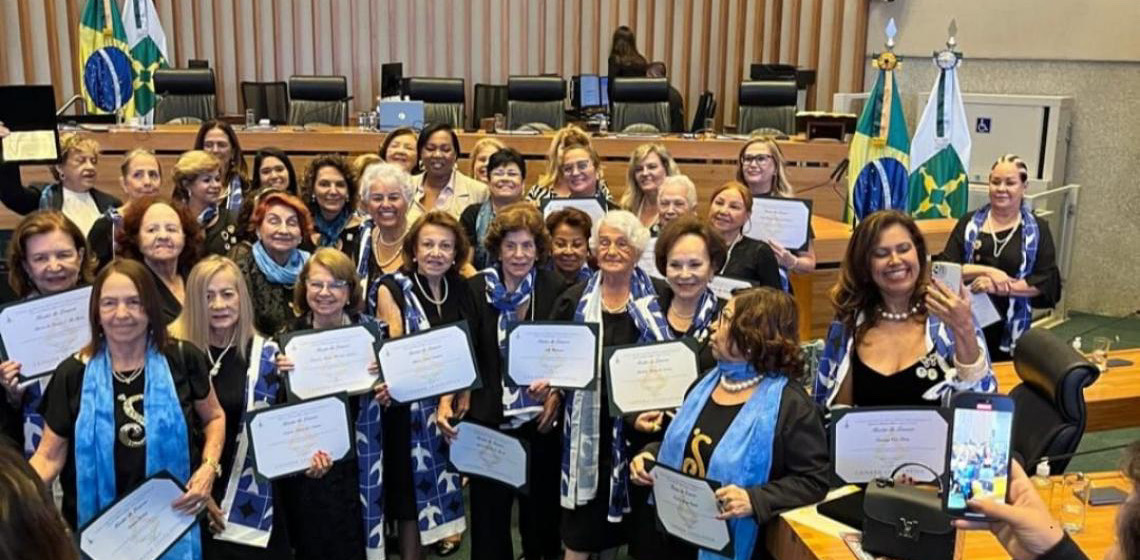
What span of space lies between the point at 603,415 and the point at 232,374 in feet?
3.83

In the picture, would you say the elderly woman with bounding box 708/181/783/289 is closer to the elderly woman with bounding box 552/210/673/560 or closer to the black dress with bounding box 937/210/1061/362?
the elderly woman with bounding box 552/210/673/560

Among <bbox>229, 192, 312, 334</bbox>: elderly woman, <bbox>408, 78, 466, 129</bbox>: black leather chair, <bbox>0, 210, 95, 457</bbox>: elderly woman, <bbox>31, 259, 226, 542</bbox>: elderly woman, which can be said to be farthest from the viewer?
<bbox>408, 78, 466, 129</bbox>: black leather chair

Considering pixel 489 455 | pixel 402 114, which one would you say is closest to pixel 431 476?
pixel 489 455

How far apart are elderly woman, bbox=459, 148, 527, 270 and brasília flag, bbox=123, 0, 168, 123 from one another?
15.5 ft

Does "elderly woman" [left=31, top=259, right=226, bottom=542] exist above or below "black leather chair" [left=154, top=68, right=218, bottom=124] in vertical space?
below

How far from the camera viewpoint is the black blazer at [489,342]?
129 inches

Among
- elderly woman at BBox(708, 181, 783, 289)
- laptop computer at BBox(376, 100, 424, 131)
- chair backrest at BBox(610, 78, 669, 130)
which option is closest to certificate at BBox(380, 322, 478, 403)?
elderly woman at BBox(708, 181, 783, 289)

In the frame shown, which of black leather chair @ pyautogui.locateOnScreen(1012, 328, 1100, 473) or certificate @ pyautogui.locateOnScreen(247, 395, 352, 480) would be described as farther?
certificate @ pyautogui.locateOnScreen(247, 395, 352, 480)

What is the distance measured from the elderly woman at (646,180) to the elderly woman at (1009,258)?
1462mm

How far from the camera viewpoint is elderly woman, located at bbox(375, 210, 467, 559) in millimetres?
3234

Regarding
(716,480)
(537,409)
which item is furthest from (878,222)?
(537,409)

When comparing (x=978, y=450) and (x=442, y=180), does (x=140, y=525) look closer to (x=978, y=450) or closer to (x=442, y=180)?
(x=978, y=450)

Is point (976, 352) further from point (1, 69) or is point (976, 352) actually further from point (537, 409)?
point (1, 69)

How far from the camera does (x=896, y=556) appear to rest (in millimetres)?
2111
